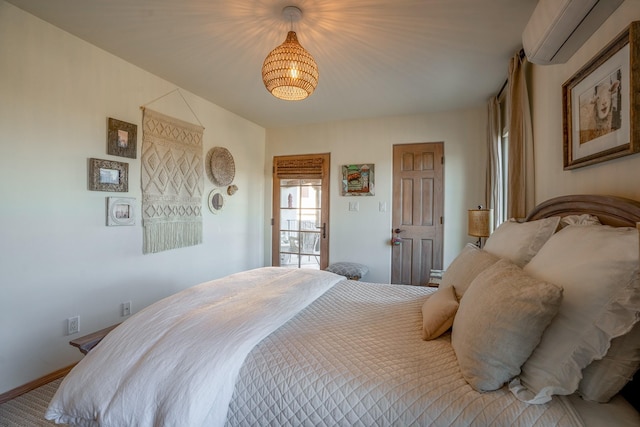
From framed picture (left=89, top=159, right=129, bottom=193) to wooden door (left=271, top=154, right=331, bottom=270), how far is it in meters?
2.18

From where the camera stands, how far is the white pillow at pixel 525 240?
1.28 metres

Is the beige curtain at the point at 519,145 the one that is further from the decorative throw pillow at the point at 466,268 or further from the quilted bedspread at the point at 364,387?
the quilted bedspread at the point at 364,387

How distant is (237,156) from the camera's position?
3.86 m

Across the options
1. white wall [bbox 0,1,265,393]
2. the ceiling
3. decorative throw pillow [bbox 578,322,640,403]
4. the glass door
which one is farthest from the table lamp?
white wall [bbox 0,1,265,393]

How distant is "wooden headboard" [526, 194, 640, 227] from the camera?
98cm

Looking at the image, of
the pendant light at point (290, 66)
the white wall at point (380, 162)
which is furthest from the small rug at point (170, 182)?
the pendant light at point (290, 66)

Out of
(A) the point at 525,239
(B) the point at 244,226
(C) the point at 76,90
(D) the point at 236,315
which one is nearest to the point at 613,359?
(A) the point at 525,239

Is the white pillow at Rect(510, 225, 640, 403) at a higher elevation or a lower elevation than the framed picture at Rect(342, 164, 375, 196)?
lower

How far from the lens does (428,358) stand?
1054 mm

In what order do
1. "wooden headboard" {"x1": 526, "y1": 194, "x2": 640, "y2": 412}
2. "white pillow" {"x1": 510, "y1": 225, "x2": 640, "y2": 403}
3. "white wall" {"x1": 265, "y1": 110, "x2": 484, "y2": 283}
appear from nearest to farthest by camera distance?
"white pillow" {"x1": 510, "y1": 225, "x2": 640, "y2": 403}, "wooden headboard" {"x1": 526, "y1": 194, "x2": 640, "y2": 412}, "white wall" {"x1": 265, "y1": 110, "x2": 484, "y2": 283}

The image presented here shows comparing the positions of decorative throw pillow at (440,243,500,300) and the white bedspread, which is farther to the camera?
decorative throw pillow at (440,243,500,300)

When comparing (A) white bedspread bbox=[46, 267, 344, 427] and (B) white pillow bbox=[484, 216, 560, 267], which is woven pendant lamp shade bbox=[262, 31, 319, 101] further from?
(B) white pillow bbox=[484, 216, 560, 267]

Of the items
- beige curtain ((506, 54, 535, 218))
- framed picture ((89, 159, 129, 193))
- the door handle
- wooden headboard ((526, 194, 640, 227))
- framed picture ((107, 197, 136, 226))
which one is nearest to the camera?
wooden headboard ((526, 194, 640, 227))

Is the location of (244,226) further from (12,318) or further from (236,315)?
(236,315)
